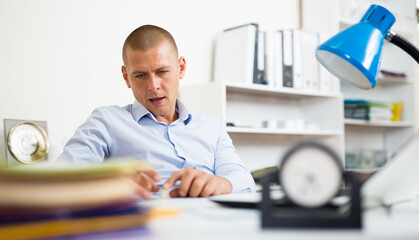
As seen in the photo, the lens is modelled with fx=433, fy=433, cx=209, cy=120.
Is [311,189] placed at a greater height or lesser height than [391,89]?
A: lesser

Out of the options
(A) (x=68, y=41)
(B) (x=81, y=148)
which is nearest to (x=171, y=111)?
(B) (x=81, y=148)

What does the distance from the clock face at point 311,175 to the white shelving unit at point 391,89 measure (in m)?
2.85

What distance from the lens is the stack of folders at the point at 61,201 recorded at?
463mm

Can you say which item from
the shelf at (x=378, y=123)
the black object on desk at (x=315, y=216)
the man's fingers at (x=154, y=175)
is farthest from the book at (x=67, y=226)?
the shelf at (x=378, y=123)

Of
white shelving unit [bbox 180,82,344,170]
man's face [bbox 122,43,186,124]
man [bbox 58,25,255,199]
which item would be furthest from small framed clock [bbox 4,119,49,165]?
white shelving unit [bbox 180,82,344,170]

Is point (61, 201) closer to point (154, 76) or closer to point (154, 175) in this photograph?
point (154, 175)

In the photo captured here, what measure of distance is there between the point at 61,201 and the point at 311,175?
295 mm

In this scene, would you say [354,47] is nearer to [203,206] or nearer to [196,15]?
[203,206]

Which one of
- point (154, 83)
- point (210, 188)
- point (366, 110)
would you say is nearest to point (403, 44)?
point (210, 188)

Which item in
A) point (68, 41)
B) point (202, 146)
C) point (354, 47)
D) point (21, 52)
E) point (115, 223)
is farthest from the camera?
point (68, 41)

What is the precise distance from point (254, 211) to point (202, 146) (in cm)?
102

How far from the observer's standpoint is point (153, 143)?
5.40 ft

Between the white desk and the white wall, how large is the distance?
142cm

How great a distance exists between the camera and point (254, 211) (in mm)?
744
